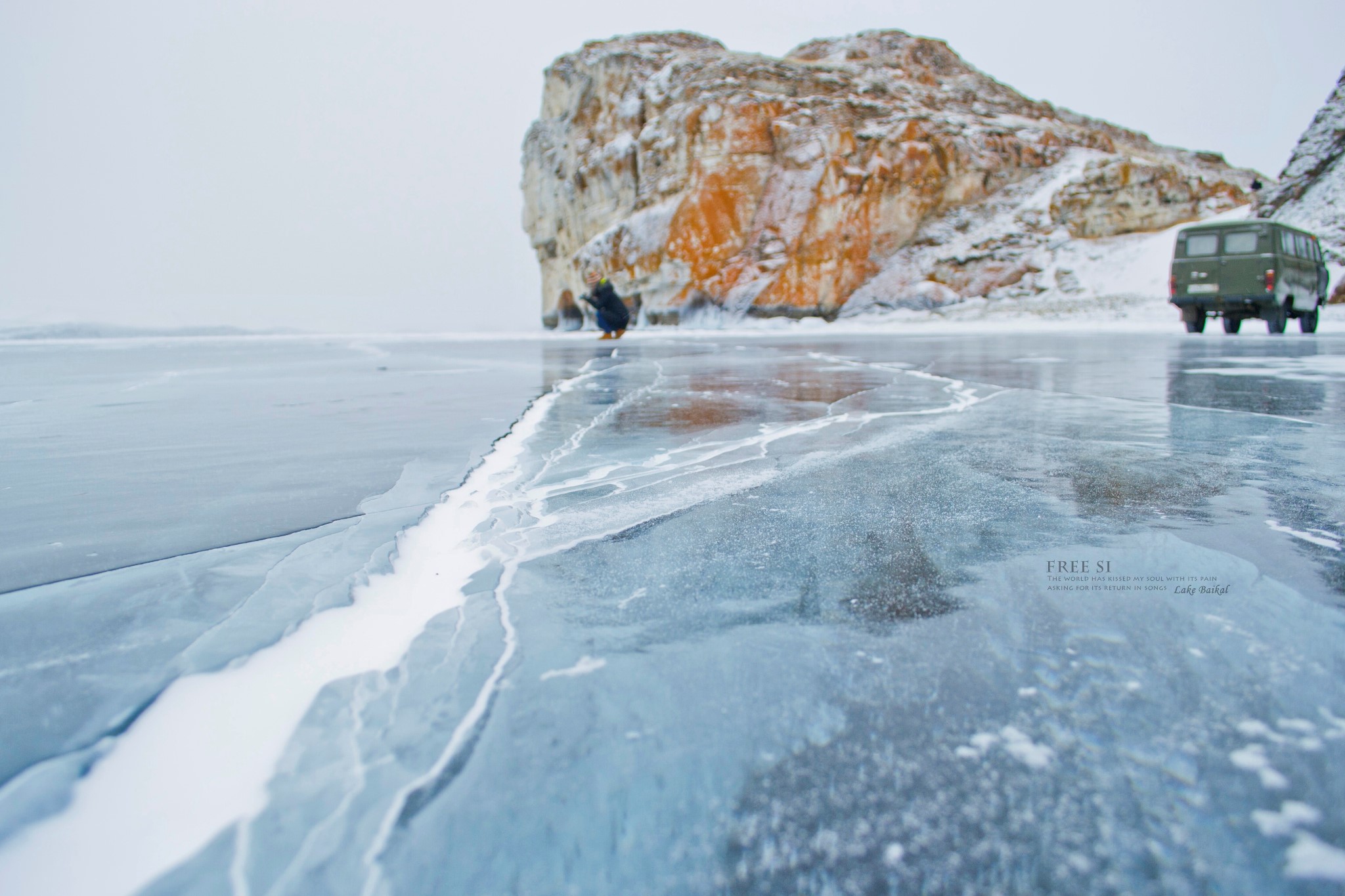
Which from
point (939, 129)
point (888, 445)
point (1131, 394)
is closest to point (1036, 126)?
point (939, 129)

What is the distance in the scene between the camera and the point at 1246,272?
11.6m

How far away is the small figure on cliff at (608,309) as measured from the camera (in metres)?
17.3

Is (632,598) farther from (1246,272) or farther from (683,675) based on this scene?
(1246,272)

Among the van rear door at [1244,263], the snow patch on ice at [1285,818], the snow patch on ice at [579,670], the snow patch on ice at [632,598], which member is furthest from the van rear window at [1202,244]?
the snow patch on ice at [579,670]

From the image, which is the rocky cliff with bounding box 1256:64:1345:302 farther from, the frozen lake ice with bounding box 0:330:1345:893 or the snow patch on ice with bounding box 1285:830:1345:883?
the snow patch on ice with bounding box 1285:830:1345:883

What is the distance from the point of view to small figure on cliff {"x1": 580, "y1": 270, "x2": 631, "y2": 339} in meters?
17.3

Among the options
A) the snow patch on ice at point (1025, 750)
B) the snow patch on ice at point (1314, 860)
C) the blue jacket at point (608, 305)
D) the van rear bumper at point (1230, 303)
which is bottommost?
the snow patch on ice at point (1314, 860)

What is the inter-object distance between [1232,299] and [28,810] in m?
14.7

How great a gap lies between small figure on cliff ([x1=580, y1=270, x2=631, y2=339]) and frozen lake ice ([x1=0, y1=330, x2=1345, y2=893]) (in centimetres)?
1441

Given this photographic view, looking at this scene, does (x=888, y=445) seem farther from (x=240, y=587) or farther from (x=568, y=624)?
(x=240, y=587)

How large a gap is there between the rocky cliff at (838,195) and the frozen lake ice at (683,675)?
82.7ft

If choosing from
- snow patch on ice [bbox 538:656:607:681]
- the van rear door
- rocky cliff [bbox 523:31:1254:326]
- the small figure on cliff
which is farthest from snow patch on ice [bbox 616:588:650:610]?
rocky cliff [bbox 523:31:1254:326]

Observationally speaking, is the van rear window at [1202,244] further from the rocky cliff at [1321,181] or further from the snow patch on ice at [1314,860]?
the snow patch on ice at [1314,860]

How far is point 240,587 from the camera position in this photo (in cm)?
169
